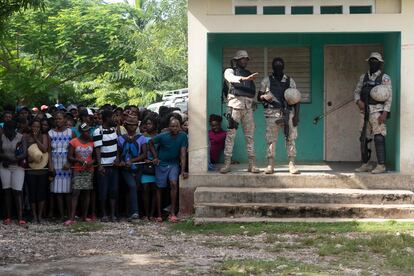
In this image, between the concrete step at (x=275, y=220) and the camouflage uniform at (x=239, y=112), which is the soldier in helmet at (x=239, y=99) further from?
the concrete step at (x=275, y=220)

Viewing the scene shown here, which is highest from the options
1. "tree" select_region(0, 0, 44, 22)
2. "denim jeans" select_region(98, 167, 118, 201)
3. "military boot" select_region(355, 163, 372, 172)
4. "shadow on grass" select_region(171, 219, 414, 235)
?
"tree" select_region(0, 0, 44, 22)

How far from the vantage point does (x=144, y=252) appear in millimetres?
7602

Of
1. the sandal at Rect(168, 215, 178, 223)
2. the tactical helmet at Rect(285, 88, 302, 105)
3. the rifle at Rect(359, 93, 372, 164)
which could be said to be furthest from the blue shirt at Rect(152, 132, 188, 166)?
the rifle at Rect(359, 93, 372, 164)

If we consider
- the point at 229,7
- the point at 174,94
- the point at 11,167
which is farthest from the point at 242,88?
the point at 174,94

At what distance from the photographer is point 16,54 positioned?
23828 mm

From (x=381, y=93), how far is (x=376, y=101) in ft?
0.55

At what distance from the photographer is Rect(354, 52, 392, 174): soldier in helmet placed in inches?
391

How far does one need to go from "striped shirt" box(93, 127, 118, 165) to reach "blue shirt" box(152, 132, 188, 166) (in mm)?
651

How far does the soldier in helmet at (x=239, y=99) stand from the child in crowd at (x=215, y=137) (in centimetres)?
89

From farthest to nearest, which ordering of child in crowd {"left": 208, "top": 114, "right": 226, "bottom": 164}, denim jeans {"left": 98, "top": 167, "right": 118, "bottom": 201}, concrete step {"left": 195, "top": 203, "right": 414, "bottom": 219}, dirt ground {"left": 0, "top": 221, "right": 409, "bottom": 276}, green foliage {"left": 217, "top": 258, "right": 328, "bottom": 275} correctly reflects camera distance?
child in crowd {"left": 208, "top": 114, "right": 226, "bottom": 164}
denim jeans {"left": 98, "top": 167, "right": 118, "bottom": 201}
concrete step {"left": 195, "top": 203, "right": 414, "bottom": 219}
dirt ground {"left": 0, "top": 221, "right": 409, "bottom": 276}
green foliage {"left": 217, "top": 258, "right": 328, "bottom": 275}

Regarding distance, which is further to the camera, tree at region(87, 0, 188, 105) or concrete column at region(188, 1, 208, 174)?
tree at region(87, 0, 188, 105)

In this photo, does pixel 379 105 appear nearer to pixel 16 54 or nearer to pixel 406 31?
pixel 406 31

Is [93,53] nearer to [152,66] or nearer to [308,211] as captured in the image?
[152,66]

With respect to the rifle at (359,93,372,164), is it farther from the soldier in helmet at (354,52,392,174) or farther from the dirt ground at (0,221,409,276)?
the dirt ground at (0,221,409,276)
